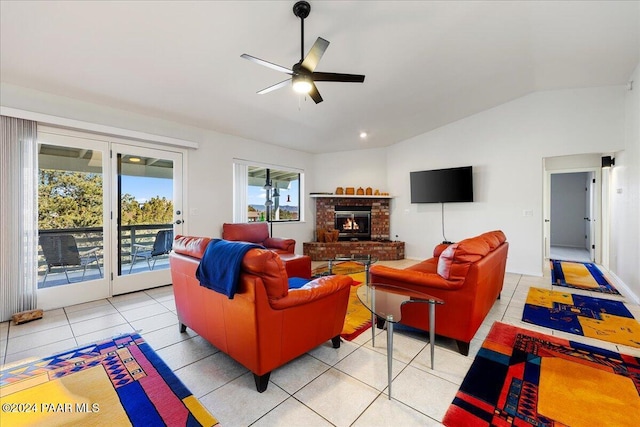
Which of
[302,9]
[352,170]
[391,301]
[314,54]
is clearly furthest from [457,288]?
[352,170]

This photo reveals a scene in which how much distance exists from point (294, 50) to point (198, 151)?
100 inches

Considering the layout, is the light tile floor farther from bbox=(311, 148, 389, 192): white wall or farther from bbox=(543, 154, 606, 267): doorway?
bbox=(543, 154, 606, 267): doorway

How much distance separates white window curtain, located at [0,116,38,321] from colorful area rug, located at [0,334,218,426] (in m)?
1.39

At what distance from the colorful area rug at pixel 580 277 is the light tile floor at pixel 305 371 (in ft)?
3.36

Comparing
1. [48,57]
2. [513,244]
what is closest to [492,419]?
[513,244]

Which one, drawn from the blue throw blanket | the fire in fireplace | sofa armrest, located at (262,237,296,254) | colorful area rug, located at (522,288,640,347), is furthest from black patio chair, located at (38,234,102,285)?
colorful area rug, located at (522,288,640,347)

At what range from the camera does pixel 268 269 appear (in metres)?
1.63

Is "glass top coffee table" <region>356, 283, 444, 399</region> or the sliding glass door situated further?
the sliding glass door

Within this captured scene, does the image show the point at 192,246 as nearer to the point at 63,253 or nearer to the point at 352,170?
the point at 63,253

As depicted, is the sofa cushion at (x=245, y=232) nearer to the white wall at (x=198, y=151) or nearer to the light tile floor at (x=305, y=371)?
the white wall at (x=198, y=151)

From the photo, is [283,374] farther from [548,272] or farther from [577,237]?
[577,237]

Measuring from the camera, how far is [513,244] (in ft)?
15.7

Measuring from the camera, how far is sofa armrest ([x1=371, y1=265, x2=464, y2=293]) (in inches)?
83.4

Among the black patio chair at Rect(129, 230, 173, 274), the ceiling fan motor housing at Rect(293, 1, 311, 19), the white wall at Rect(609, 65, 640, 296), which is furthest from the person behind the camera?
the black patio chair at Rect(129, 230, 173, 274)
